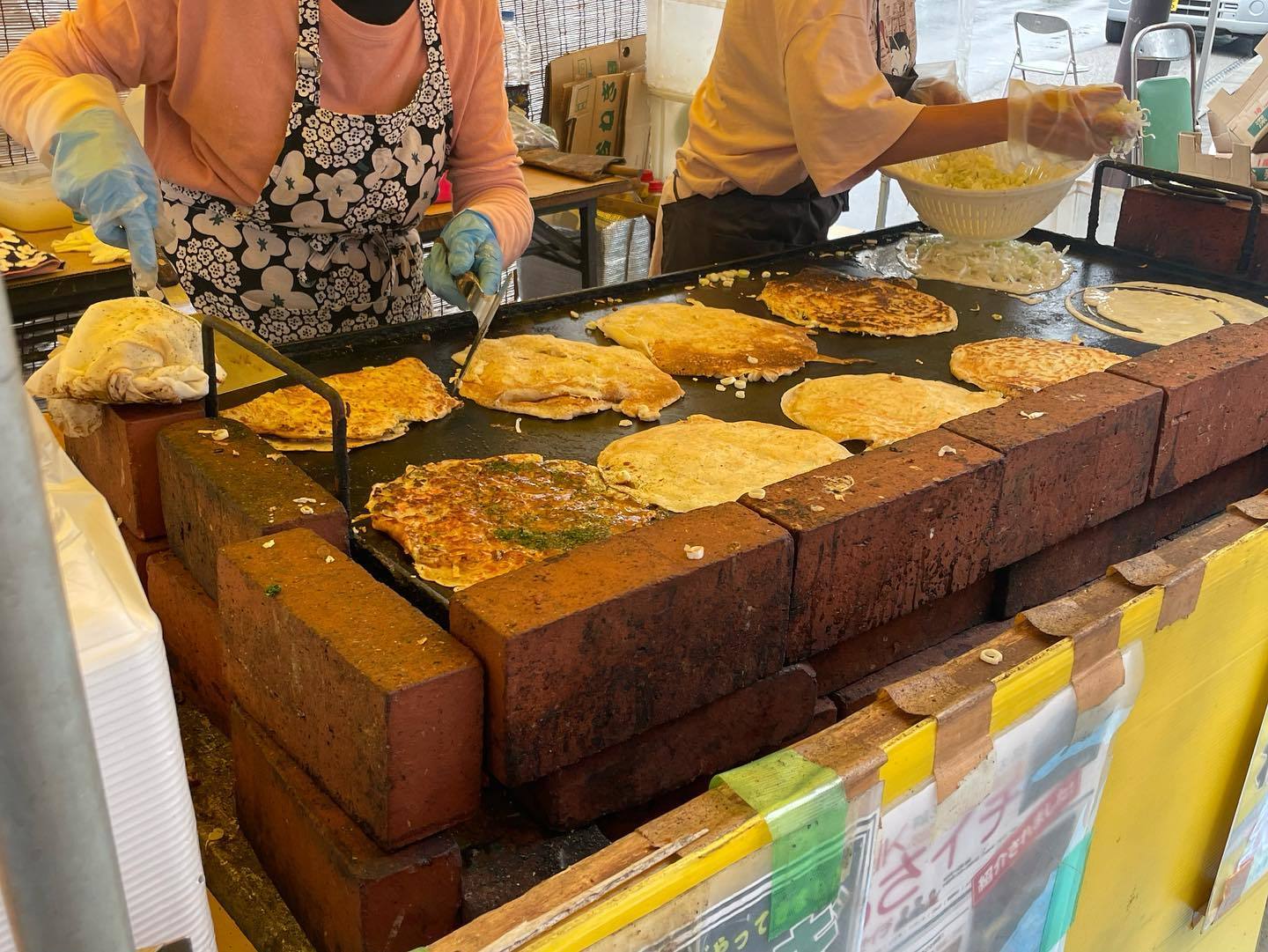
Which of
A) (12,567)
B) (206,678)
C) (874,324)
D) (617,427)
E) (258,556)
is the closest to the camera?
(12,567)

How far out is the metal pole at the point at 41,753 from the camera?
1.40 feet

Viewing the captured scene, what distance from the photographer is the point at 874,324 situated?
8.74ft

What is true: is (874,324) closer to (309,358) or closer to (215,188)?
(309,358)

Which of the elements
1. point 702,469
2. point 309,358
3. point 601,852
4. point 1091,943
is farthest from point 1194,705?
point 309,358

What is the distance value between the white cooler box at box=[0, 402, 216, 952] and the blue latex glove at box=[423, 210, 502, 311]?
1.36 meters

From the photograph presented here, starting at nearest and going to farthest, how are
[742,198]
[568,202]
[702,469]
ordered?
[702,469], [742,198], [568,202]

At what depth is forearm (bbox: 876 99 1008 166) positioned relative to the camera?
110 inches

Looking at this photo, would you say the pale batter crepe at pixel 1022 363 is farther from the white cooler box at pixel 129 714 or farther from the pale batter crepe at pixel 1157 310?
the white cooler box at pixel 129 714

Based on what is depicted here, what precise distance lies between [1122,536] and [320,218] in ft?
5.90

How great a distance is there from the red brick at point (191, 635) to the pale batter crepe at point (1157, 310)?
213cm

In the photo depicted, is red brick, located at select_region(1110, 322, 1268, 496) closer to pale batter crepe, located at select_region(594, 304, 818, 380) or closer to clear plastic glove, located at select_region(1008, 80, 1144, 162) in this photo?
pale batter crepe, located at select_region(594, 304, 818, 380)

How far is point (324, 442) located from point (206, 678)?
0.47 meters

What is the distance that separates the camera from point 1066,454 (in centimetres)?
180

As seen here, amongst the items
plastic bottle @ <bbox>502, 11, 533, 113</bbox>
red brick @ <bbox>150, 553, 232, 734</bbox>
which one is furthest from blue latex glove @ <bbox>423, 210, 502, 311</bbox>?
plastic bottle @ <bbox>502, 11, 533, 113</bbox>
